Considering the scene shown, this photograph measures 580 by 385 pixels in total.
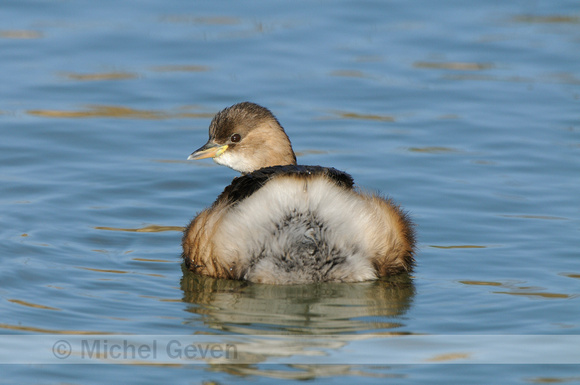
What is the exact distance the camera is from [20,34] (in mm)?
12219

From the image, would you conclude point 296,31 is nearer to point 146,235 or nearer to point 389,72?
point 389,72

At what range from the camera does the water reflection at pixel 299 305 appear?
5.61 m

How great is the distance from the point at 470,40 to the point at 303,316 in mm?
7093

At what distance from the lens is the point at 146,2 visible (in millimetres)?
13250

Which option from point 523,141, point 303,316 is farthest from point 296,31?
point 303,316

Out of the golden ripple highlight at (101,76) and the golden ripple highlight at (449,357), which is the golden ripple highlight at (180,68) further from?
the golden ripple highlight at (449,357)

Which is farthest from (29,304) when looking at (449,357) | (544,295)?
(544,295)

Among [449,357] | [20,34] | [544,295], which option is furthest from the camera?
[20,34]

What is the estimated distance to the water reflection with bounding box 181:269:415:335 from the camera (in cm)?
561

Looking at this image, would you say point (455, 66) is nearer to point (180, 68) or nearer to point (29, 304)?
point (180, 68)

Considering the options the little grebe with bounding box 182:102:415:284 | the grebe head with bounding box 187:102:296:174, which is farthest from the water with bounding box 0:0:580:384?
the grebe head with bounding box 187:102:296:174

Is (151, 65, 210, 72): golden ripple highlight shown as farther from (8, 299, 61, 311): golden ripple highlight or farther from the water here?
(8, 299, 61, 311): golden ripple highlight

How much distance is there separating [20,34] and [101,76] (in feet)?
5.30

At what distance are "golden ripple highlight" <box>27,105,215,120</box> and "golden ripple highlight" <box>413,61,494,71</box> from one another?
263 cm
